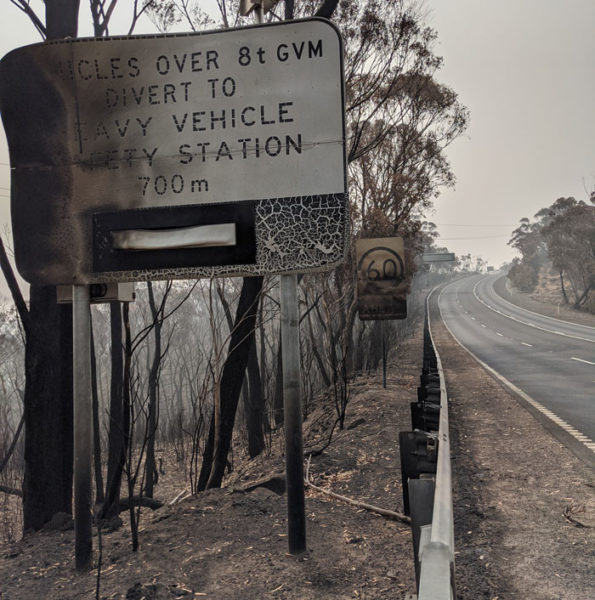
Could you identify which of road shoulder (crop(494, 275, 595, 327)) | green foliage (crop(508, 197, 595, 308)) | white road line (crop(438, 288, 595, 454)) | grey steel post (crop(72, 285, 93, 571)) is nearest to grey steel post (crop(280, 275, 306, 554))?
grey steel post (crop(72, 285, 93, 571))

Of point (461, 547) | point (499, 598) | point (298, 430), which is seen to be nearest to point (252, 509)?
point (298, 430)

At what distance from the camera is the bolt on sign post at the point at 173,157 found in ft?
12.1

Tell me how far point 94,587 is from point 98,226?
2.37 meters

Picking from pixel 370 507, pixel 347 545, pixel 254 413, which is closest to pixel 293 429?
pixel 347 545

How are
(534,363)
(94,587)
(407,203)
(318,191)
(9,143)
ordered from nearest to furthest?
(94,587) < (318,191) < (9,143) < (534,363) < (407,203)

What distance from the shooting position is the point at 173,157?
12.6 ft

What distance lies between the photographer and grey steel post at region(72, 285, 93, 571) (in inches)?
147

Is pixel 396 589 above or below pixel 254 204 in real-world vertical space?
below

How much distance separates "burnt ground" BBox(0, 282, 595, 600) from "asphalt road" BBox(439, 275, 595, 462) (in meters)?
1.90

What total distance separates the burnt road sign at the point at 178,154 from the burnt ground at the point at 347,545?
1.92 metres

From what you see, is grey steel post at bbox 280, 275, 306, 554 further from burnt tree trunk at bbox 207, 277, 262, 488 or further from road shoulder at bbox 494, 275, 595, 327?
road shoulder at bbox 494, 275, 595, 327

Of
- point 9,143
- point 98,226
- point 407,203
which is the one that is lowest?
point 98,226

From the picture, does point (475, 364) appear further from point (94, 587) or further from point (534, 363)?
point (94, 587)

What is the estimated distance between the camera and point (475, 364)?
723 inches
